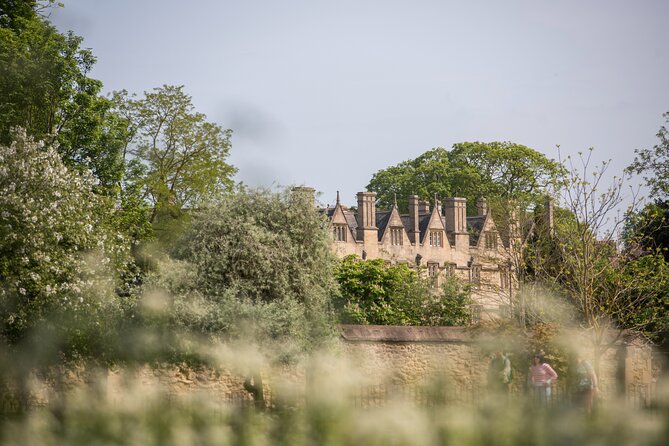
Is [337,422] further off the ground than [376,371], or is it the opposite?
[337,422]

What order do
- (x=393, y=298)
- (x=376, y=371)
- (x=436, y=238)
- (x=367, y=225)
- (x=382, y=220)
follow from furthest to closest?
1. (x=436, y=238)
2. (x=382, y=220)
3. (x=367, y=225)
4. (x=393, y=298)
5. (x=376, y=371)

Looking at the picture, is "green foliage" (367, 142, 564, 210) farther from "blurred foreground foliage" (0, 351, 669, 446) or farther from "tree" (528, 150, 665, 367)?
"blurred foreground foliage" (0, 351, 669, 446)

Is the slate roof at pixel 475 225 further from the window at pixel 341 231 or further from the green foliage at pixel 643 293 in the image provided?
the green foliage at pixel 643 293

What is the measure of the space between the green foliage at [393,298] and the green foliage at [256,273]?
980 cm

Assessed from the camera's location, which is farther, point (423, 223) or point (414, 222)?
point (423, 223)

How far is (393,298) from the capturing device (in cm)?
4438

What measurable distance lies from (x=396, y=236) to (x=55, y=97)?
4249cm

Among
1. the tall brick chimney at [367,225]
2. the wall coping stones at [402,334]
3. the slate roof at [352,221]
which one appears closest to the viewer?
the wall coping stones at [402,334]

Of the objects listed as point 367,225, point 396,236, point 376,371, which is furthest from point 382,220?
point 376,371

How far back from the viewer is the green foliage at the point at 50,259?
28.5 metres

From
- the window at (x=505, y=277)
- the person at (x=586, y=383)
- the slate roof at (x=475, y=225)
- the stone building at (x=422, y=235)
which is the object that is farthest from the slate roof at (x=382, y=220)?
the person at (x=586, y=383)

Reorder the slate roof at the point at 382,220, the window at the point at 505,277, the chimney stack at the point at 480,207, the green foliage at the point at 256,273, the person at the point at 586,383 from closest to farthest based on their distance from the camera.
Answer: the person at the point at 586,383, the green foliage at the point at 256,273, the window at the point at 505,277, the slate roof at the point at 382,220, the chimney stack at the point at 480,207

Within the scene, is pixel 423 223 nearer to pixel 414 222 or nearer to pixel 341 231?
pixel 414 222

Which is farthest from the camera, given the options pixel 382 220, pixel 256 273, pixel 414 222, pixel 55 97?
pixel 414 222
